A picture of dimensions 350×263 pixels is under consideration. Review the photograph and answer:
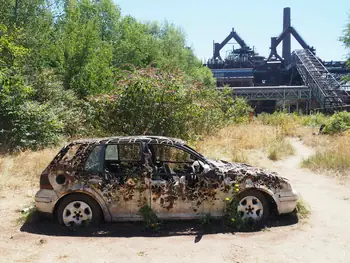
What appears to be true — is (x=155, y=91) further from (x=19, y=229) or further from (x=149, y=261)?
(x=149, y=261)

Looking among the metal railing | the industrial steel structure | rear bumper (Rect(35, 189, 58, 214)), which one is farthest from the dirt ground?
the metal railing

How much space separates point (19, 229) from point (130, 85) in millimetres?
5642

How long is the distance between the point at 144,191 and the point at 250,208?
177cm

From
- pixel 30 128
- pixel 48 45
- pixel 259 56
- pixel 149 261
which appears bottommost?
pixel 149 261

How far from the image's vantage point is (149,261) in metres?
4.24

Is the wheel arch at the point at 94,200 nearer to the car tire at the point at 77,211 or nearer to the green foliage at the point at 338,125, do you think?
the car tire at the point at 77,211

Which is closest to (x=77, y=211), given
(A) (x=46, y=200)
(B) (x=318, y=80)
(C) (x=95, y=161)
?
(A) (x=46, y=200)

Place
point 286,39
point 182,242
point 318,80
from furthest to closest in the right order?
1. point 286,39
2. point 318,80
3. point 182,242

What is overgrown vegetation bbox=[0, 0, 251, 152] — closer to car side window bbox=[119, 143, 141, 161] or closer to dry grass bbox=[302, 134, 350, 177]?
car side window bbox=[119, 143, 141, 161]

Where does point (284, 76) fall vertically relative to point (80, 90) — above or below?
above

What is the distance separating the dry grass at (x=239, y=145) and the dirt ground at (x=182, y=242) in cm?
567

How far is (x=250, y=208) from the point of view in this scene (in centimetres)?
544

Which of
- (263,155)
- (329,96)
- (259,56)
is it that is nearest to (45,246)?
(263,155)

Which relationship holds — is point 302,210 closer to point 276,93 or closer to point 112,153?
point 112,153
